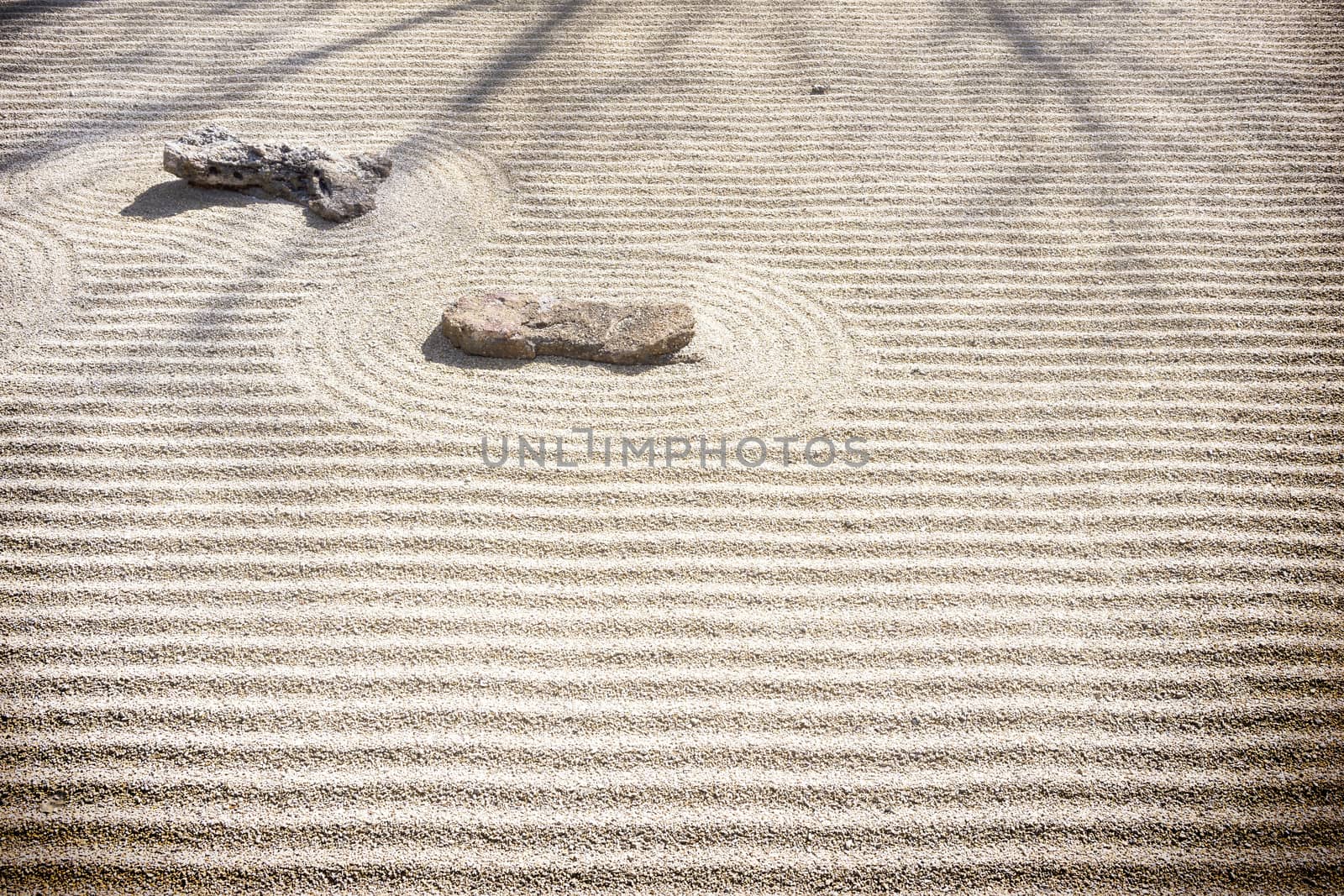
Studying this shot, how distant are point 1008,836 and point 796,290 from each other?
239 centimetres

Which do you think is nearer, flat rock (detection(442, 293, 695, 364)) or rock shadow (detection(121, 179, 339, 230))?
flat rock (detection(442, 293, 695, 364))

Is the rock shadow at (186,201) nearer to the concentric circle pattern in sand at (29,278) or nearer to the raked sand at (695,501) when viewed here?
the raked sand at (695,501)

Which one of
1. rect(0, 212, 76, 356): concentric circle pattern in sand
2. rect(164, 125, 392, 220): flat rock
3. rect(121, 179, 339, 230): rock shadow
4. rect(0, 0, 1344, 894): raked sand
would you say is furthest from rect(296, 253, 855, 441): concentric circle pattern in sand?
rect(0, 212, 76, 356): concentric circle pattern in sand

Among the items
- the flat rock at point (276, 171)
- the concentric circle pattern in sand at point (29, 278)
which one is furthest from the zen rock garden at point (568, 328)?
the concentric circle pattern in sand at point (29, 278)

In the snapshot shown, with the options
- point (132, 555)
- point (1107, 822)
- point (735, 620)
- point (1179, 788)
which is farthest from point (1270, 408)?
point (132, 555)

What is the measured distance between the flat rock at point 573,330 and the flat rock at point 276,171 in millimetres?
1173

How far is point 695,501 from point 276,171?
2.89m

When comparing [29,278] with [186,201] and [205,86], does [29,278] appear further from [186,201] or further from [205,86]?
[205,86]

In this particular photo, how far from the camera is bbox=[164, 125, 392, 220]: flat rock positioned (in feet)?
13.8

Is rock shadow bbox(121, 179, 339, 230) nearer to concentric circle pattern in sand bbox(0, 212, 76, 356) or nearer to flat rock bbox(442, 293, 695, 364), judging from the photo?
concentric circle pattern in sand bbox(0, 212, 76, 356)

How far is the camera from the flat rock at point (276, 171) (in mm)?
4195

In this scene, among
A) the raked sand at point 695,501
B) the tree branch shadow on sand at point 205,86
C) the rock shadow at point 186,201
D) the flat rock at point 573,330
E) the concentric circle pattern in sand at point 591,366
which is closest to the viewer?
the raked sand at point 695,501

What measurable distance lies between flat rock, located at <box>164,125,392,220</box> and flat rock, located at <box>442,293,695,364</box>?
46.2 inches

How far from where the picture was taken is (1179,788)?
215 centimetres
